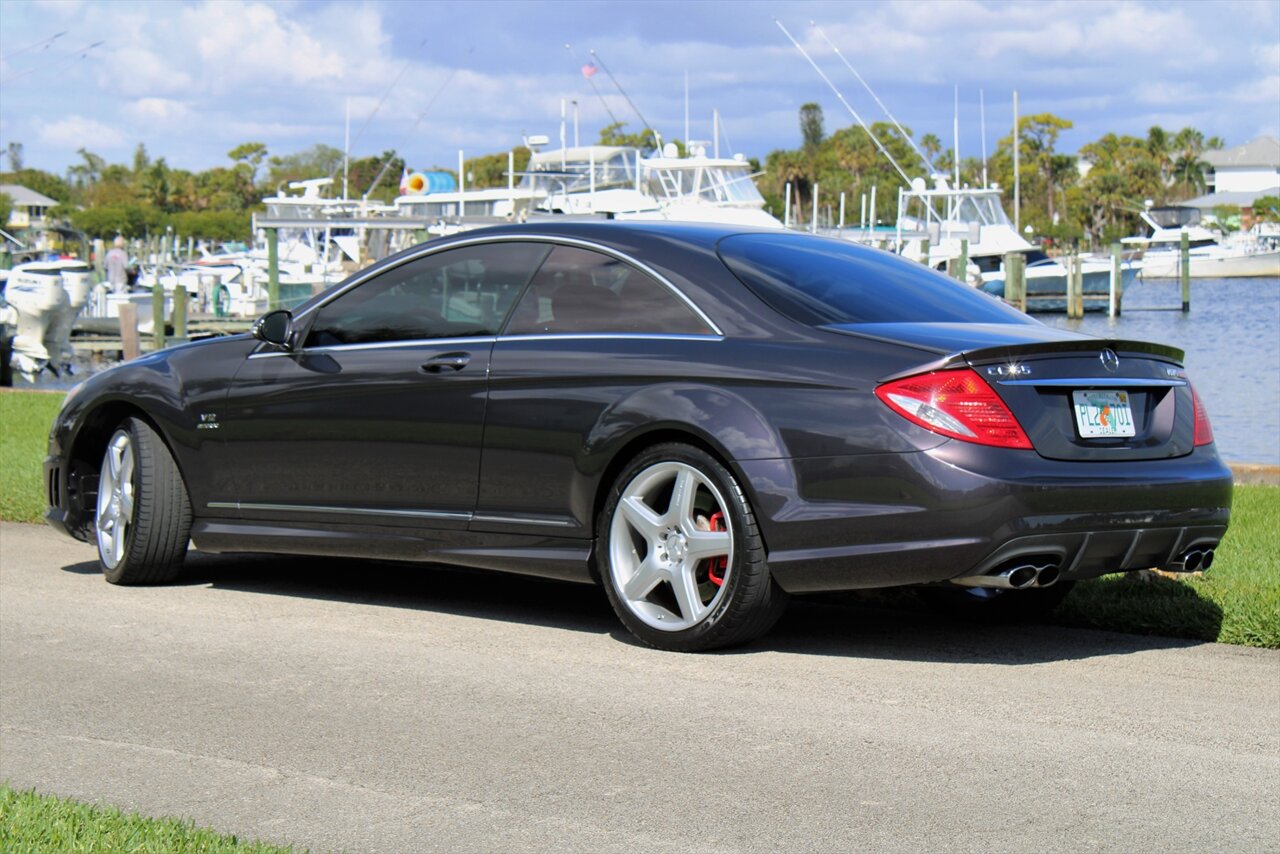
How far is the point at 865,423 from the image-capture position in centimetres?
562

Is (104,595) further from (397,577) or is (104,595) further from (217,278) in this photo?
(217,278)

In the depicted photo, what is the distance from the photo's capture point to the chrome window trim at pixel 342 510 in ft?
22.0

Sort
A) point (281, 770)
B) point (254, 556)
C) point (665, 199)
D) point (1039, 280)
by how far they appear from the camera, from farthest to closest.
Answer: point (1039, 280)
point (665, 199)
point (254, 556)
point (281, 770)

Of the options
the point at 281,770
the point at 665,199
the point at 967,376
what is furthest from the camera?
the point at 665,199

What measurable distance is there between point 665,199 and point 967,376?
3955 cm

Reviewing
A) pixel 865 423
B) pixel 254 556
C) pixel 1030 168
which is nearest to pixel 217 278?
pixel 254 556

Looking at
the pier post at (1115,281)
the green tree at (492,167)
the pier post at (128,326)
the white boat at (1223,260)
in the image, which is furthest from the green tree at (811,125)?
the pier post at (128,326)

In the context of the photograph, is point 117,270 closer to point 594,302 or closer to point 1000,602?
point 594,302

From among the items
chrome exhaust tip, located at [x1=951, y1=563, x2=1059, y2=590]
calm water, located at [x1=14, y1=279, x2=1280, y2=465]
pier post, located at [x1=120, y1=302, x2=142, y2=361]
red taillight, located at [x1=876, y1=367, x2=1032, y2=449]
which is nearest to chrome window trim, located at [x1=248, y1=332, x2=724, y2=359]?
red taillight, located at [x1=876, y1=367, x2=1032, y2=449]

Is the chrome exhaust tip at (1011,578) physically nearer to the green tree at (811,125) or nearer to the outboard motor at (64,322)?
the outboard motor at (64,322)

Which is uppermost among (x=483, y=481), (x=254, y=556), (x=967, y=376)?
(x=967, y=376)

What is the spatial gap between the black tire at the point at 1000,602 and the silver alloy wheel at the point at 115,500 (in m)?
3.57

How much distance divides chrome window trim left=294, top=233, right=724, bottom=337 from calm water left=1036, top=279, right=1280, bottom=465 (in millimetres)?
1563

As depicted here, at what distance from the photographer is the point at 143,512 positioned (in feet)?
25.3
